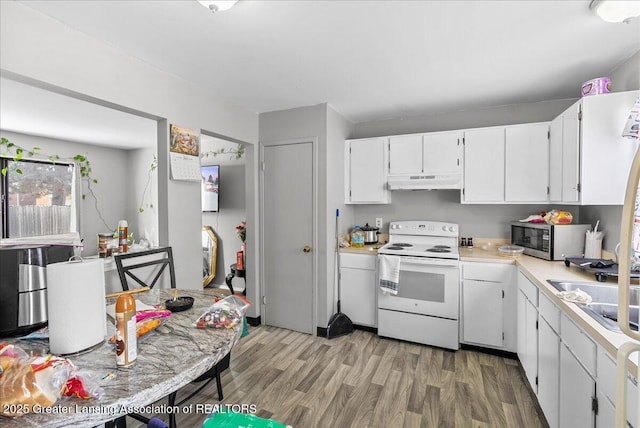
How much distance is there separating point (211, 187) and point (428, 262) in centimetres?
340

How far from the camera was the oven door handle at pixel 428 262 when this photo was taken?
274 cm

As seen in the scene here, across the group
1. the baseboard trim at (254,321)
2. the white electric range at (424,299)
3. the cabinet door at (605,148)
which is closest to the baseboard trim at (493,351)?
the white electric range at (424,299)

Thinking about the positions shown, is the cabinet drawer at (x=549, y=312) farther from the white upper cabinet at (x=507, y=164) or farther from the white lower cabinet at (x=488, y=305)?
the white upper cabinet at (x=507, y=164)

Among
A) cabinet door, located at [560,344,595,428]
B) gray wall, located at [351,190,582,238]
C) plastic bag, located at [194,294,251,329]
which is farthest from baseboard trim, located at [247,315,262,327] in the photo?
cabinet door, located at [560,344,595,428]

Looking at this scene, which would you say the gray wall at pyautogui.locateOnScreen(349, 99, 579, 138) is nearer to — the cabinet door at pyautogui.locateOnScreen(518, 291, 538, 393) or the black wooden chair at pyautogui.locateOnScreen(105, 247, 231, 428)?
the cabinet door at pyautogui.locateOnScreen(518, 291, 538, 393)

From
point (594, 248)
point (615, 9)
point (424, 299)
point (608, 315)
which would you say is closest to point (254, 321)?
point (424, 299)

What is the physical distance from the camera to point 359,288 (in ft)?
10.6

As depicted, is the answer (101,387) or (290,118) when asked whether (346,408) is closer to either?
(101,387)

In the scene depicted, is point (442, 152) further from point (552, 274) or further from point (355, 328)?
point (355, 328)

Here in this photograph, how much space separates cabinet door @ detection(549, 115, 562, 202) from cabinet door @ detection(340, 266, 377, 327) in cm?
175

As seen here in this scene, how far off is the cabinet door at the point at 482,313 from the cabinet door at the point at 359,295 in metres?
0.87

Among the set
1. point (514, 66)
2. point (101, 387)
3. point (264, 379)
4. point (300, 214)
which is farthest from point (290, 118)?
point (101, 387)

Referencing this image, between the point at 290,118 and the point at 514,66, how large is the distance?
2.04 meters

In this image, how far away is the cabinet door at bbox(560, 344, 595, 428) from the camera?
1239 millimetres
